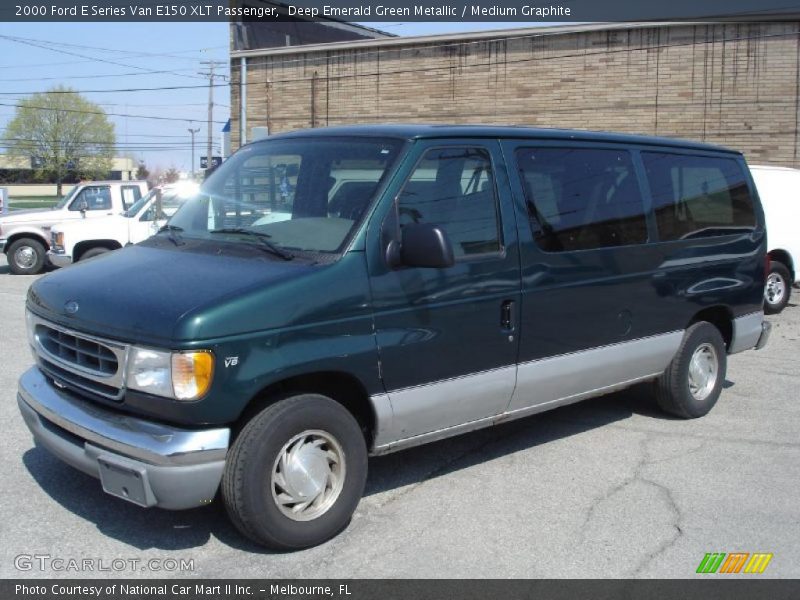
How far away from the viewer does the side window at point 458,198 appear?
4539mm

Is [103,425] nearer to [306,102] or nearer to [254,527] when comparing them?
[254,527]

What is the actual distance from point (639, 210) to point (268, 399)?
3.17m

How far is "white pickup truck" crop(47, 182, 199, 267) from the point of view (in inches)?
546

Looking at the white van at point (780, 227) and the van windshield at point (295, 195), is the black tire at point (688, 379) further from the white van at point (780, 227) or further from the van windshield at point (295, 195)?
the white van at point (780, 227)

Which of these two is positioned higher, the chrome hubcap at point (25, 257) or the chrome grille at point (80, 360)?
the chrome grille at point (80, 360)

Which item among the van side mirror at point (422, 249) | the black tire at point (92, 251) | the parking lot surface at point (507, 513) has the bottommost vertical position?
the parking lot surface at point (507, 513)

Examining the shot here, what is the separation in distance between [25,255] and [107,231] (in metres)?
3.08

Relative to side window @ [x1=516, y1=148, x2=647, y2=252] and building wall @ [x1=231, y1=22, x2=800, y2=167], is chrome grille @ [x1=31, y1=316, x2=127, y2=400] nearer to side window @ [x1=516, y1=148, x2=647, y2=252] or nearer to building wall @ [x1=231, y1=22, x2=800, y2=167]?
side window @ [x1=516, y1=148, x2=647, y2=252]

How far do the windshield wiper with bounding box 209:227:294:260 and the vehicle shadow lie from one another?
147 centimetres

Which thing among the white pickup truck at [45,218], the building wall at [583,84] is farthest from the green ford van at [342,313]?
the building wall at [583,84]

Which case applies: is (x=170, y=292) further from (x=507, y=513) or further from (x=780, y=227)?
(x=780, y=227)

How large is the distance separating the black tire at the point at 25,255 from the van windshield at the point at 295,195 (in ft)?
39.9

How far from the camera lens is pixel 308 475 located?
4074 mm

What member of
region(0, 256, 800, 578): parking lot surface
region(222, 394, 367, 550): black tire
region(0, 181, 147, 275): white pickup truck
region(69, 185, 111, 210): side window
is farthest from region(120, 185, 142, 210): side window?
region(222, 394, 367, 550): black tire
